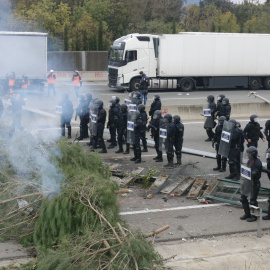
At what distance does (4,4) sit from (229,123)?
599cm

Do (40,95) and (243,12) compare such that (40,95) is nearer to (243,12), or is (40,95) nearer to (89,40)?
(89,40)

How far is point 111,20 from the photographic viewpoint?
45.1 meters

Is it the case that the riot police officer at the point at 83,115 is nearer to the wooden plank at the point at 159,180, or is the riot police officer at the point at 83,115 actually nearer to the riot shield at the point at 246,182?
the wooden plank at the point at 159,180

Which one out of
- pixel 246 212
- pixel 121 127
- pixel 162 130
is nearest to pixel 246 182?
pixel 246 212

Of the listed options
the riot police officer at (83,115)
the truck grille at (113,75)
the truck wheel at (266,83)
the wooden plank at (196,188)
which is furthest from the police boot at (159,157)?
the truck wheel at (266,83)

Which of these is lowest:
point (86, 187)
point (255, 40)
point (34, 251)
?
point (34, 251)

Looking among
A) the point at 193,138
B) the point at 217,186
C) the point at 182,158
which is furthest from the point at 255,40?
the point at 217,186

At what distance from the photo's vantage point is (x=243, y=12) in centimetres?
6212

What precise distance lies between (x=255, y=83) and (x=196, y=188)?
22.2 meters

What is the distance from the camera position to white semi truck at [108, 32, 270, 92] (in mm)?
31250

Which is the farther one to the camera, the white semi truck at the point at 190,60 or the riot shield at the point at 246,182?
the white semi truck at the point at 190,60

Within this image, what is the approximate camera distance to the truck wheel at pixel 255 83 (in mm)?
34156

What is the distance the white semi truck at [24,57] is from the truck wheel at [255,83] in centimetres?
1202

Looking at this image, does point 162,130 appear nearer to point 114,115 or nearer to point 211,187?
point 114,115
